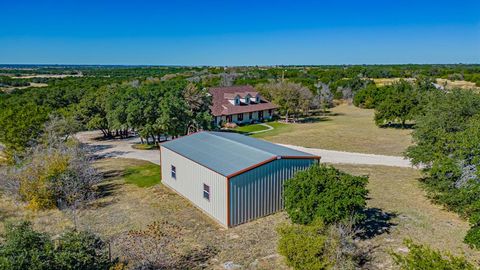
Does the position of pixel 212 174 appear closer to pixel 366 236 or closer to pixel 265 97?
pixel 366 236

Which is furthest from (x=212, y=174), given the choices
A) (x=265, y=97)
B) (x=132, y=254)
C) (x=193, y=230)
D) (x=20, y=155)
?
(x=265, y=97)

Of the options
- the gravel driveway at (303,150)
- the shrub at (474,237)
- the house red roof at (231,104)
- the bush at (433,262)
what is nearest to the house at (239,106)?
the house red roof at (231,104)

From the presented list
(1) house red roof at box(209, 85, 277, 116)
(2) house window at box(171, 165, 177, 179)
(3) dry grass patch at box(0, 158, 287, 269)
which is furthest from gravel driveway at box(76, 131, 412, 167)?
(1) house red roof at box(209, 85, 277, 116)

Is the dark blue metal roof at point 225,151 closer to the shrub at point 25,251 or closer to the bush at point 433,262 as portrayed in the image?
the shrub at point 25,251

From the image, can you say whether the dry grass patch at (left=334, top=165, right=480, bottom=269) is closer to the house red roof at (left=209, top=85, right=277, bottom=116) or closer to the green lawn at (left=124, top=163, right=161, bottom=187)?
the green lawn at (left=124, top=163, right=161, bottom=187)

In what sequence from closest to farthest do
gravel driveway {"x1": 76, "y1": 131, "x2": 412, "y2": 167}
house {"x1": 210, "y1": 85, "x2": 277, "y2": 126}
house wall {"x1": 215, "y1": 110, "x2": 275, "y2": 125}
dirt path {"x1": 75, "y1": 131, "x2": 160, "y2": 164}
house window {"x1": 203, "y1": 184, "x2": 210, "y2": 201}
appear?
1. house window {"x1": 203, "y1": 184, "x2": 210, "y2": 201}
2. gravel driveway {"x1": 76, "y1": 131, "x2": 412, "y2": 167}
3. dirt path {"x1": 75, "y1": 131, "x2": 160, "y2": 164}
4. house wall {"x1": 215, "y1": 110, "x2": 275, "y2": 125}
5. house {"x1": 210, "y1": 85, "x2": 277, "y2": 126}

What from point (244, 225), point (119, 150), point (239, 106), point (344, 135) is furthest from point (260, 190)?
point (239, 106)
